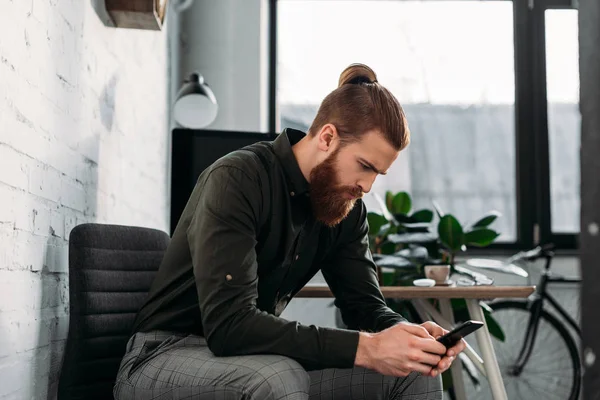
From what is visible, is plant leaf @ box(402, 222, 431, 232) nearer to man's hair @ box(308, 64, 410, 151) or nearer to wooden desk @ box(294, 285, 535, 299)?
wooden desk @ box(294, 285, 535, 299)

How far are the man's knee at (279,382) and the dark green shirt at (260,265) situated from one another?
0.04 meters

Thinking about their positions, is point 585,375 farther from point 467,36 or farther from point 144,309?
point 467,36

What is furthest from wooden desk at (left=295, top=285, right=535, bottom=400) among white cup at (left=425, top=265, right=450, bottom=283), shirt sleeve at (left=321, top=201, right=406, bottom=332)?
shirt sleeve at (left=321, top=201, right=406, bottom=332)

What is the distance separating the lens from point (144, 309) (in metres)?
1.55

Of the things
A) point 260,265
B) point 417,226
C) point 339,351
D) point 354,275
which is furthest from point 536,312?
point 339,351

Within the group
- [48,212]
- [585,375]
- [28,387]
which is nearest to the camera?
[585,375]

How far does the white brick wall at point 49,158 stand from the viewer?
137 centimetres

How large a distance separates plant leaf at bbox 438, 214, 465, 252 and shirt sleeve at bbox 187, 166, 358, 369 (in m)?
1.49

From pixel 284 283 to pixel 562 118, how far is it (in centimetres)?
262

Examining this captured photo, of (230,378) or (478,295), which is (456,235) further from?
(230,378)

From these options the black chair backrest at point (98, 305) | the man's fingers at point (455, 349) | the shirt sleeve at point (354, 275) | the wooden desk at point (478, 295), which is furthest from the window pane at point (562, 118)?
the black chair backrest at point (98, 305)

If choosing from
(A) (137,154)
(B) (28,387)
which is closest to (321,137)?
(B) (28,387)

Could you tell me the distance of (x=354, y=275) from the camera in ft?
5.69

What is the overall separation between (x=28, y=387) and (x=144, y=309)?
0.27 meters
